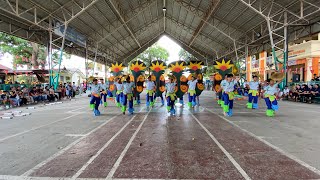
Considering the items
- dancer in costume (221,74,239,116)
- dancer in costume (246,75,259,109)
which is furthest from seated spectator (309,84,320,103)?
dancer in costume (221,74,239,116)

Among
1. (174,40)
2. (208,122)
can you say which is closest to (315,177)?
(208,122)

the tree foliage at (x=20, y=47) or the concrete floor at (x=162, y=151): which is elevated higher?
the tree foliage at (x=20, y=47)

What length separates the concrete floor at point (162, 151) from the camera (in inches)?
162

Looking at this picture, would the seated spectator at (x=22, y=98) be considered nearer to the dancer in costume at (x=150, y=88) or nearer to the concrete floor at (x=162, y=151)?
the dancer in costume at (x=150, y=88)

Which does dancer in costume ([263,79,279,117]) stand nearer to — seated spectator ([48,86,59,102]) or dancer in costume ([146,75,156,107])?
dancer in costume ([146,75,156,107])

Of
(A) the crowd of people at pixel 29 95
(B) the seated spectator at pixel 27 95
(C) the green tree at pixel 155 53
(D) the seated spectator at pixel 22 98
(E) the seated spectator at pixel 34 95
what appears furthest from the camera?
(C) the green tree at pixel 155 53

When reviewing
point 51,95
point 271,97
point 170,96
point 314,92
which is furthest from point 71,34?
point 314,92

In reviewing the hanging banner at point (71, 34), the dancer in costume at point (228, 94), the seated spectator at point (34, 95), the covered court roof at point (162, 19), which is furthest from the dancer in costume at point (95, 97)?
the hanging banner at point (71, 34)

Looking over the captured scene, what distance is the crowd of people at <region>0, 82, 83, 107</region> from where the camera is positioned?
15.4 m

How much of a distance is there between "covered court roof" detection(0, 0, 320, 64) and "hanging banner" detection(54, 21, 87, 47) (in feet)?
1.26

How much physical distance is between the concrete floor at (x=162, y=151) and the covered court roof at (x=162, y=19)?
10483mm

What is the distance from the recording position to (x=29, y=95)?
1775 centimetres

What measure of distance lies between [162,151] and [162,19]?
29.7 m

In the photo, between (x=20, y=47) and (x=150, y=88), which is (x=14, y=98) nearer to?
(x=150, y=88)
